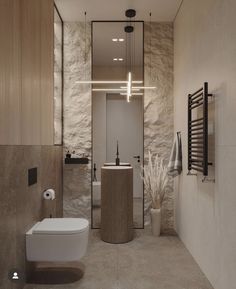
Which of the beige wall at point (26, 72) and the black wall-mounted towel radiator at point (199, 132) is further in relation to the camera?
the black wall-mounted towel radiator at point (199, 132)

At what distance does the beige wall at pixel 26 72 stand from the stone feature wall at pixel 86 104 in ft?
2.64

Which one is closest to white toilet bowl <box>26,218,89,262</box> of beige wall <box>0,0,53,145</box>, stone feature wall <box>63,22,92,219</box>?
beige wall <box>0,0,53,145</box>

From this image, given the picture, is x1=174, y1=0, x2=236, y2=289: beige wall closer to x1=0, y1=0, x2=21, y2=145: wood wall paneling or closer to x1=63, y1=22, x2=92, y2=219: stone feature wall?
x1=63, y1=22, x2=92, y2=219: stone feature wall

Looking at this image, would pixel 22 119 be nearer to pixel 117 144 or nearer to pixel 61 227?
pixel 61 227

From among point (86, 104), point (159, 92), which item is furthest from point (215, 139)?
point (86, 104)

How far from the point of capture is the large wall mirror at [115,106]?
407cm

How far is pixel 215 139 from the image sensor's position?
2.31m

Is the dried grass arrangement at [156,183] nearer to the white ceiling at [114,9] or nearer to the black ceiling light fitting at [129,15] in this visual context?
the black ceiling light fitting at [129,15]

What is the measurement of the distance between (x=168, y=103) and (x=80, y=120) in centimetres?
130

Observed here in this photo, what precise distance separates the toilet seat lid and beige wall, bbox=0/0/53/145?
764 millimetres

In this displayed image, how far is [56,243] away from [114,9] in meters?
2.98

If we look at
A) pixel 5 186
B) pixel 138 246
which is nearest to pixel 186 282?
pixel 138 246

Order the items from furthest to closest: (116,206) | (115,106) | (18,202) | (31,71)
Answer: (115,106) → (116,206) → (31,71) → (18,202)

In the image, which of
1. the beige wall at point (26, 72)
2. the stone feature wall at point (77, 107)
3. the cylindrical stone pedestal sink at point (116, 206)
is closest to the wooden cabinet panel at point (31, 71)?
the beige wall at point (26, 72)
